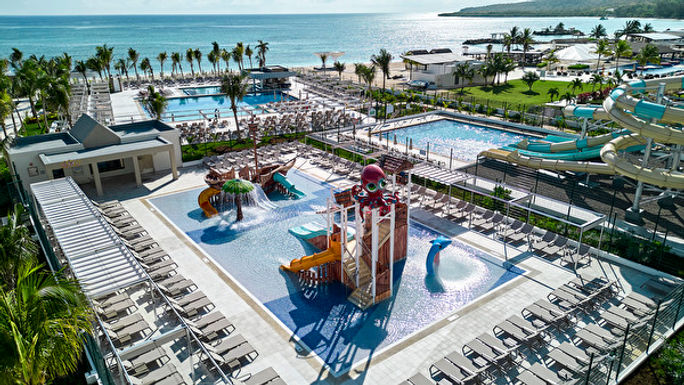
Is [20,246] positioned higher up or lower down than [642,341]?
higher up

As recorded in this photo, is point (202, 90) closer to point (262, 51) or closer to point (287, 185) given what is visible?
point (262, 51)

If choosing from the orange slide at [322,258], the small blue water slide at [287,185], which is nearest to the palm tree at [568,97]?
the small blue water slide at [287,185]

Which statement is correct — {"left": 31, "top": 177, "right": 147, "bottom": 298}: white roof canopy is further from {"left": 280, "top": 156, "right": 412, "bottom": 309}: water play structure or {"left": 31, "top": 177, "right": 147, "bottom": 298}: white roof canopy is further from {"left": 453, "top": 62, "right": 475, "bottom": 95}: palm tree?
{"left": 453, "top": 62, "right": 475, "bottom": 95}: palm tree

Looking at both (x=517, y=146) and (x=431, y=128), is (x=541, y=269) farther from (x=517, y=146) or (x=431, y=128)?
(x=431, y=128)

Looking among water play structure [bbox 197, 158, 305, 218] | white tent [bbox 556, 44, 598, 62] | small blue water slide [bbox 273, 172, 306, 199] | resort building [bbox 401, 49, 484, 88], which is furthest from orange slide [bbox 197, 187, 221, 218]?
white tent [bbox 556, 44, 598, 62]

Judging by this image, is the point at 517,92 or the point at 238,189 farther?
the point at 517,92

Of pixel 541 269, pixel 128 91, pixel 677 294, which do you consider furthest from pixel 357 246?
pixel 128 91

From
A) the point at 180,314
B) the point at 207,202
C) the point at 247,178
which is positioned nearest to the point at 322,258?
the point at 180,314
